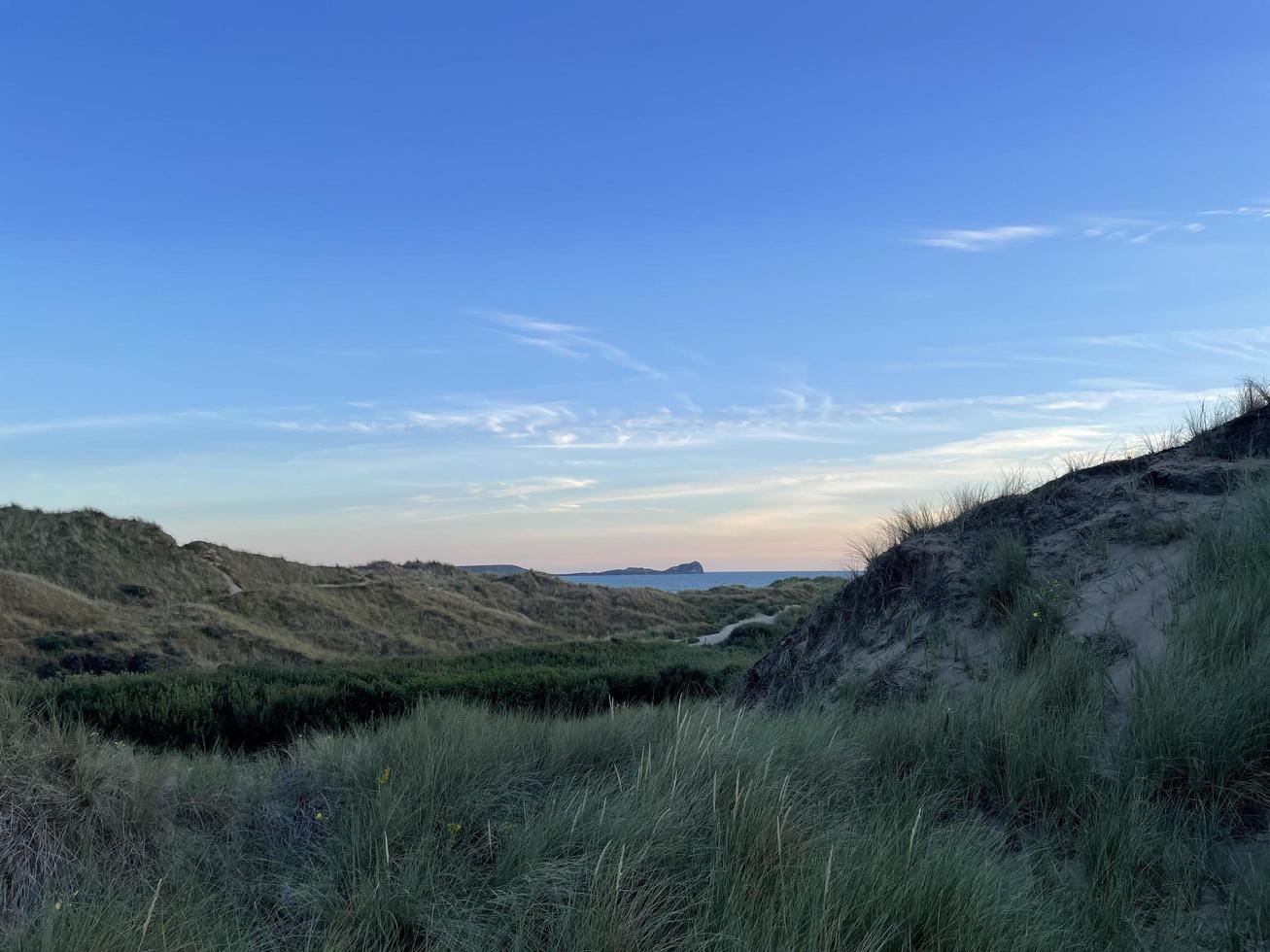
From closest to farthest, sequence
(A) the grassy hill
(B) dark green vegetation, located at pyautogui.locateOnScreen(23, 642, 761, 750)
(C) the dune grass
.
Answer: (C) the dune grass < (B) dark green vegetation, located at pyautogui.locateOnScreen(23, 642, 761, 750) < (A) the grassy hill

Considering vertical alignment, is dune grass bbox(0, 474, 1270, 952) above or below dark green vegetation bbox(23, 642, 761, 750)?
above

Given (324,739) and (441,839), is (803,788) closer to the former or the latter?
(441,839)

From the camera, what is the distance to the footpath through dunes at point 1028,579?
7652 millimetres

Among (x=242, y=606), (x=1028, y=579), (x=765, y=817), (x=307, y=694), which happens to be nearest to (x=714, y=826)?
(x=765, y=817)

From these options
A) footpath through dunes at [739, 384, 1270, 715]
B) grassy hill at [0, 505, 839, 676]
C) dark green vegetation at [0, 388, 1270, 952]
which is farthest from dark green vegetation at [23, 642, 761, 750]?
grassy hill at [0, 505, 839, 676]

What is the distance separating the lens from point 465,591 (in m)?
46.7

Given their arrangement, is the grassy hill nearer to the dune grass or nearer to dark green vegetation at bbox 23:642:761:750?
dark green vegetation at bbox 23:642:761:750

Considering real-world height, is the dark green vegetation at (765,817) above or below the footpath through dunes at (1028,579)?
below

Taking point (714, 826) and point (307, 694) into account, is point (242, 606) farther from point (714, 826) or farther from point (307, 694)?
point (714, 826)

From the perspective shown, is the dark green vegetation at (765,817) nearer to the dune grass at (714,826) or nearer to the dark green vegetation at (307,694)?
the dune grass at (714,826)

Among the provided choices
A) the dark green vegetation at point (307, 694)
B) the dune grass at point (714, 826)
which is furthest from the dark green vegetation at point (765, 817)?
the dark green vegetation at point (307, 694)

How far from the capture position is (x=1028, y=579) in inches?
338

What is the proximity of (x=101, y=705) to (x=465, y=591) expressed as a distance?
34520 mm

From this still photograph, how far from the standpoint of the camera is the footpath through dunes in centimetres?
765
